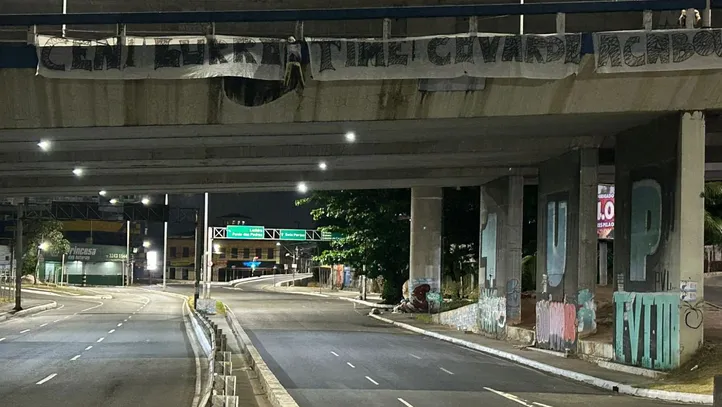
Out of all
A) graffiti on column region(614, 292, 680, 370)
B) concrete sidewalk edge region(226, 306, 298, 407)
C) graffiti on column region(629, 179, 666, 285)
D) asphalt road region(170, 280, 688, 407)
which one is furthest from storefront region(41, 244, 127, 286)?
graffiti on column region(629, 179, 666, 285)

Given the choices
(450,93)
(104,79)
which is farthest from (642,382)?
(104,79)

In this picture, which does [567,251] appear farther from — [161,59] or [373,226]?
[373,226]

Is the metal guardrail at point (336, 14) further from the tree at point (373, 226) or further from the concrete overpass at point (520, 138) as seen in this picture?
the tree at point (373, 226)

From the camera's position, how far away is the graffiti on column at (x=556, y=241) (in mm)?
25922

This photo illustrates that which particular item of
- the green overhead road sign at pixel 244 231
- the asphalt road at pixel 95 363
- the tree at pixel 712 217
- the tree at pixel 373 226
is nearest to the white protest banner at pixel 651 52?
the asphalt road at pixel 95 363

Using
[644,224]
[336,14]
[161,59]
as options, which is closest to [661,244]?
[644,224]

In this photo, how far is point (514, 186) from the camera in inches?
1281

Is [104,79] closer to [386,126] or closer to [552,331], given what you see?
[386,126]

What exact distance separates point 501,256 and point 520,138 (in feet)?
36.0

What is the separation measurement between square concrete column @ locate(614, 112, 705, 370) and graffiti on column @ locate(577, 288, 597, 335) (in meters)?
2.82

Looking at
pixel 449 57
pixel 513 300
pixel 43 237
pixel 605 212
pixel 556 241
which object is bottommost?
pixel 513 300

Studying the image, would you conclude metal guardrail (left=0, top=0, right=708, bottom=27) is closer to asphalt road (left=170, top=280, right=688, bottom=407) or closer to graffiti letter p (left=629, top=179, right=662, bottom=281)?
graffiti letter p (left=629, top=179, right=662, bottom=281)

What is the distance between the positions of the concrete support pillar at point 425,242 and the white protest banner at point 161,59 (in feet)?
97.6

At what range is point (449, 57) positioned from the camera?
17.3 metres
